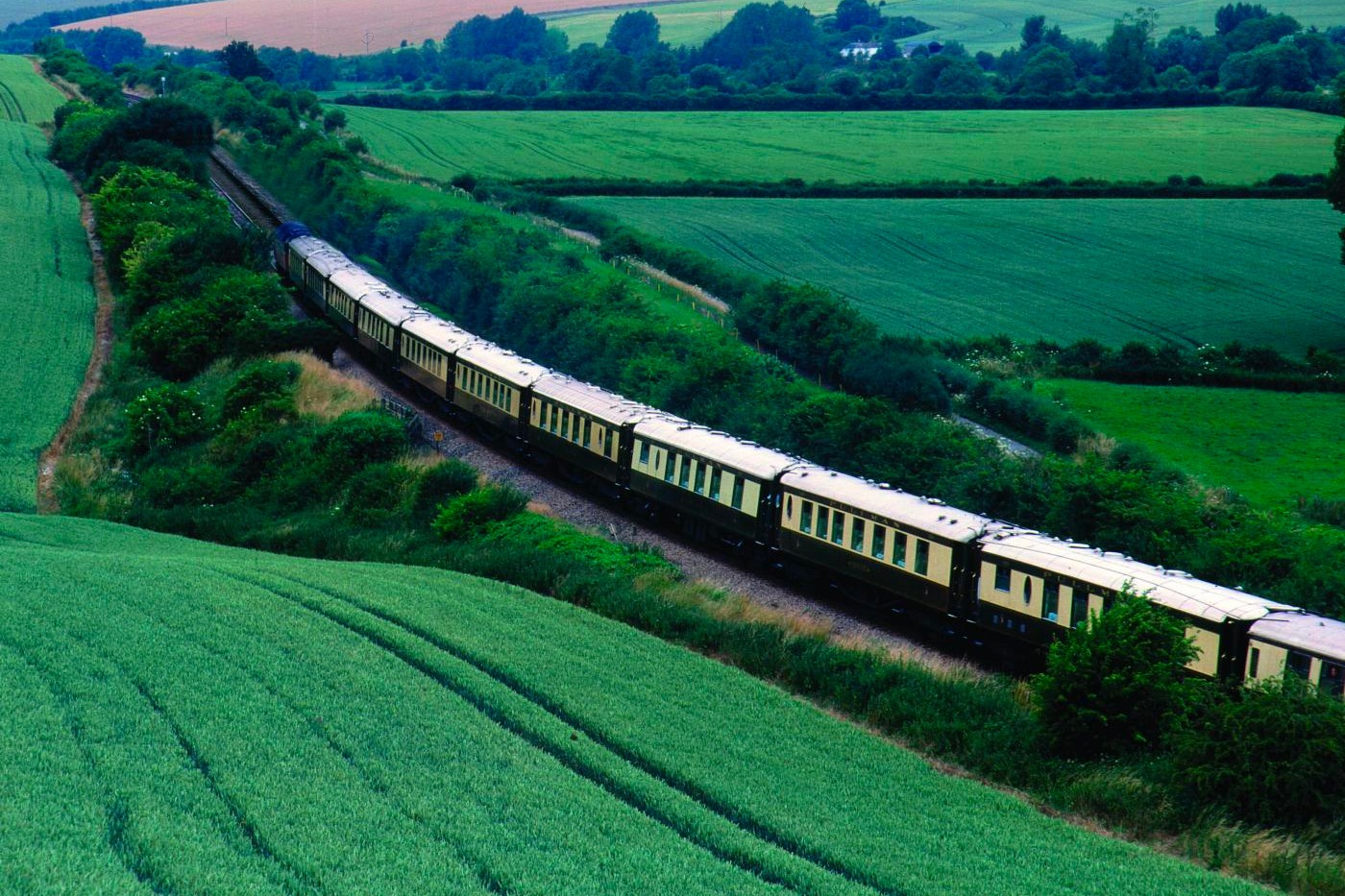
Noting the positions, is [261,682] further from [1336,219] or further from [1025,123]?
[1025,123]

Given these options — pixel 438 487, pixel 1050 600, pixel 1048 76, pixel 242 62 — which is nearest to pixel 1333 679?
pixel 1050 600

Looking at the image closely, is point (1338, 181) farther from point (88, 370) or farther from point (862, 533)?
point (88, 370)

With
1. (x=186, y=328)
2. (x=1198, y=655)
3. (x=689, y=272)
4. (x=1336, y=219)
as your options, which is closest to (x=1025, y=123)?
(x=1336, y=219)

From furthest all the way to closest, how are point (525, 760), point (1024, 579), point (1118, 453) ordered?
point (1118, 453) → point (1024, 579) → point (525, 760)

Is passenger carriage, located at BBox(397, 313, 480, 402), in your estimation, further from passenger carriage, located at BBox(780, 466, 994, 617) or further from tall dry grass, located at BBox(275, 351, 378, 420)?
passenger carriage, located at BBox(780, 466, 994, 617)

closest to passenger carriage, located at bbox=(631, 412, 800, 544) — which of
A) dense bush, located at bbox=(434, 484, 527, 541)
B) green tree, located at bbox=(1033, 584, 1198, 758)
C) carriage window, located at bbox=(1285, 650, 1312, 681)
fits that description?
dense bush, located at bbox=(434, 484, 527, 541)
